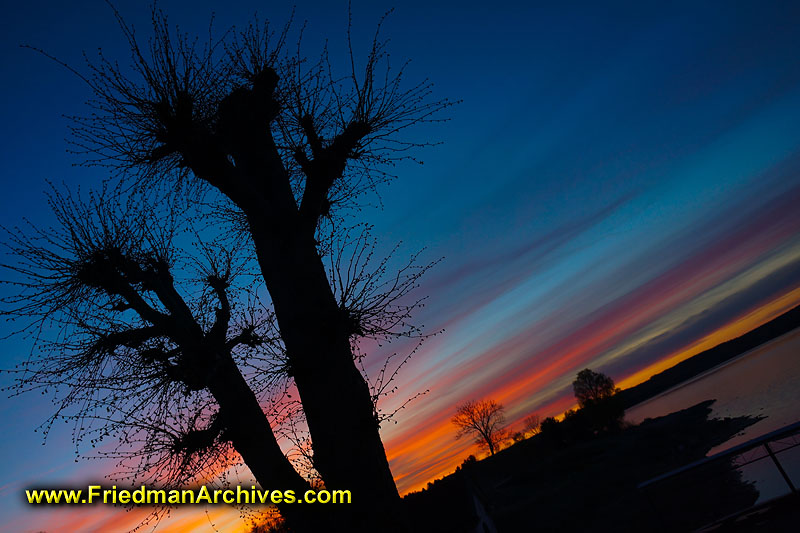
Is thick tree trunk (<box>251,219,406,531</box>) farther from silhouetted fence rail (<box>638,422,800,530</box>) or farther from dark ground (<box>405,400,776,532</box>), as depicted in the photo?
silhouetted fence rail (<box>638,422,800,530</box>)

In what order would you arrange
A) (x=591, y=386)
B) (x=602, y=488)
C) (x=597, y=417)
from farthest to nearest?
(x=591, y=386), (x=597, y=417), (x=602, y=488)

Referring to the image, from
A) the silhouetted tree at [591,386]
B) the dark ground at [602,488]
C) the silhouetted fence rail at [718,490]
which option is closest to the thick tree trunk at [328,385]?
the dark ground at [602,488]

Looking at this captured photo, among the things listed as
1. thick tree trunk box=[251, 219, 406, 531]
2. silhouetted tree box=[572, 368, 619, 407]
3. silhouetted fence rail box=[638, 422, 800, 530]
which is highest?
thick tree trunk box=[251, 219, 406, 531]

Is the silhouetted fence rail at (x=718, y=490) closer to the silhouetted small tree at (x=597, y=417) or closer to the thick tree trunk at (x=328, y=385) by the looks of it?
the thick tree trunk at (x=328, y=385)

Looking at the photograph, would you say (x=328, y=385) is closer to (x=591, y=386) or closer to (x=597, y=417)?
(x=597, y=417)

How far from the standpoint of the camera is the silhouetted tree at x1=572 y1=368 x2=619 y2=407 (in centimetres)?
7269

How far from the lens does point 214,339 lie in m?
5.86

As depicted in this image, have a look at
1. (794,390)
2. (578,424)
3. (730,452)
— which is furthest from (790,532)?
(578,424)

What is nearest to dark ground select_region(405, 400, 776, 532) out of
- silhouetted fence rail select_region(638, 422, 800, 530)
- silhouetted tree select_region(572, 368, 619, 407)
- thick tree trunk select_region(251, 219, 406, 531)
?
silhouetted fence rail select_region(638, 422, 800, 530)

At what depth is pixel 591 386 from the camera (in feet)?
241

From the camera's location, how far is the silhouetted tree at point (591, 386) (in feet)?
238

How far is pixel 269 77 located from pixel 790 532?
1206 cm

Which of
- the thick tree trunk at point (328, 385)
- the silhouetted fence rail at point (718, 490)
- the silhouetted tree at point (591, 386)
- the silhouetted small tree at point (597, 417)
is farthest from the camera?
the silhouetted tree at point (591, 386)

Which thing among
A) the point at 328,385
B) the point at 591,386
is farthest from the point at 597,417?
the point at 328,385
